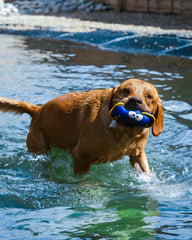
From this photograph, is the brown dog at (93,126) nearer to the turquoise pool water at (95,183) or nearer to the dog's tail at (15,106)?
the dog's tail at (15,106)

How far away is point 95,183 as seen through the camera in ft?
15.3

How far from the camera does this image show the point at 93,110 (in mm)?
4391

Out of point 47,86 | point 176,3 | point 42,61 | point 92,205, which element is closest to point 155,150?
point 92,205

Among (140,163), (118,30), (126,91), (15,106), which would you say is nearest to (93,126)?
(126,91)

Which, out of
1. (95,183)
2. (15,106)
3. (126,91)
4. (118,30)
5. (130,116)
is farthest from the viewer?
(118,30)

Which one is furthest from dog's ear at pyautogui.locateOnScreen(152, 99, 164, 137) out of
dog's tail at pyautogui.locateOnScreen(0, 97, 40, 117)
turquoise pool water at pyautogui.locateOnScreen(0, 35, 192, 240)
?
dog's tail at pyautogui.locateOnScreen(0, 97, 40, 117)

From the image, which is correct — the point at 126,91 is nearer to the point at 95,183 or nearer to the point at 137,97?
the point at 137,97

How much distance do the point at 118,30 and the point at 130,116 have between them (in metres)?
9.45

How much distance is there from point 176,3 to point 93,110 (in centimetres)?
1197

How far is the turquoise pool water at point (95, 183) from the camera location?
3.58m

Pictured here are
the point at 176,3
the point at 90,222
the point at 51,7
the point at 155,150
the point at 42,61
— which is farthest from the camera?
the point at 51,7

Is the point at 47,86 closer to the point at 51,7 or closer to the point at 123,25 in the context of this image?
the point at 123,25

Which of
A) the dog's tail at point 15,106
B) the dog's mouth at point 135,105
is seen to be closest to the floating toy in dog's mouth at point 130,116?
the dog's mouth at point 135,105

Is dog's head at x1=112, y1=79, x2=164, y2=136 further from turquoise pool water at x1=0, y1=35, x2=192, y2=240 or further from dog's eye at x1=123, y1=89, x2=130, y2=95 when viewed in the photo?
turquoise pool water at x1=0, y1=35, x2=192, y2=240
